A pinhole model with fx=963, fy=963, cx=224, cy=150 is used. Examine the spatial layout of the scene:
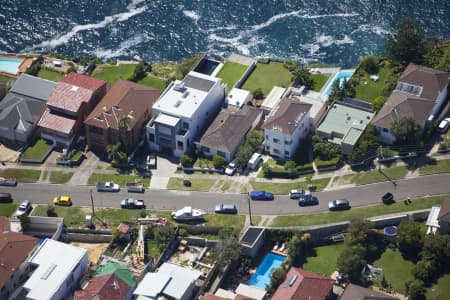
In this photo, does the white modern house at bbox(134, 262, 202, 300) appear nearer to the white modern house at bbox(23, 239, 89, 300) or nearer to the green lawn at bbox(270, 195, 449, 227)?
the white modern house at bbox(23, 239, 89, 300)

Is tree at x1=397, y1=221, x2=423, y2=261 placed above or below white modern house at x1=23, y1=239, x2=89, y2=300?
above

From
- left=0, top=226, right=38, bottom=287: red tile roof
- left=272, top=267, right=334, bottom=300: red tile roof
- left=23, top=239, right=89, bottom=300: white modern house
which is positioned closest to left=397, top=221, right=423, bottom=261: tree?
left=272, top=267, right=334, bottom=300: red tile roof

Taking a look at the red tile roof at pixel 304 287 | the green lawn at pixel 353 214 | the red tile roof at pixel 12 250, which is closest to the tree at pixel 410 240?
the green lawn at pixel 353 214

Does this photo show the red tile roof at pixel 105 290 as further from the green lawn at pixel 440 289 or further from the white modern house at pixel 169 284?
the green lawn at pixel 440 289

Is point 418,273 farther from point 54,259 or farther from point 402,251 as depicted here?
point 54,259

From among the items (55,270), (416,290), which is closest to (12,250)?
(55,270)
